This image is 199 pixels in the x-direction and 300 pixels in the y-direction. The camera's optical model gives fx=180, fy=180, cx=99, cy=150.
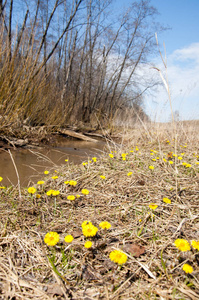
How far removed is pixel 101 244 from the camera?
1068 millimetres

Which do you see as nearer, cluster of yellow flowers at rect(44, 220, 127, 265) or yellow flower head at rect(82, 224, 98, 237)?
cluster of yellow flowers at rect(44, 220, 127, 265)

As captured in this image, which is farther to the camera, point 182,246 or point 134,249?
point 134,249

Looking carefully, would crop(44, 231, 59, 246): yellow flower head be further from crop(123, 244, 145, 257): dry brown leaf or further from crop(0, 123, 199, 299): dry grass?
crop(123, 244, 145, 257): dry brown leaf

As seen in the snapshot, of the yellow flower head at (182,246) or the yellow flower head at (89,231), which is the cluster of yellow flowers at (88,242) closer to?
the yellow flower head at (89,231)

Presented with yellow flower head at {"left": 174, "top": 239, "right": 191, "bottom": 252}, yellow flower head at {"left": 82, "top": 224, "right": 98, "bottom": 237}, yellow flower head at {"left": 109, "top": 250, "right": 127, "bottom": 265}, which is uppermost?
yellow flower head at {"left": 174, "top": 239, "right": 191, "bottom": 252}

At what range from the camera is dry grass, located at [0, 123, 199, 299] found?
32.9 inches

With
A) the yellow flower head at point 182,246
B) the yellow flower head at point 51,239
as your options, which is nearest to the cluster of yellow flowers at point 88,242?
the yellow flower head at point 51,239

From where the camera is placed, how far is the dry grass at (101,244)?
837mm

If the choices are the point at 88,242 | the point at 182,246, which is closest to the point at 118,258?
the point at 88,242

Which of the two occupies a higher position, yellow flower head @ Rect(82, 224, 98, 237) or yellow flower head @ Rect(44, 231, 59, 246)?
yellow flower head @ Rect(82, 224, 98, 237)

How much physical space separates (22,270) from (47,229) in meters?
0.30

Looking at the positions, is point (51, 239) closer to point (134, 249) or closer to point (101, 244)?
point (101, 244)

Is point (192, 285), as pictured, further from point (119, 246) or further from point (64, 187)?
point (64, 187)

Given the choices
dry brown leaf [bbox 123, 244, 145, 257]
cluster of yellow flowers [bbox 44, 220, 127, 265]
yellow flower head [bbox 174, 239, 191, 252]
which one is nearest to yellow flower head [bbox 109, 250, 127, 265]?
cluster of yellow flowers [bbox 44, 220, 127, 265]
